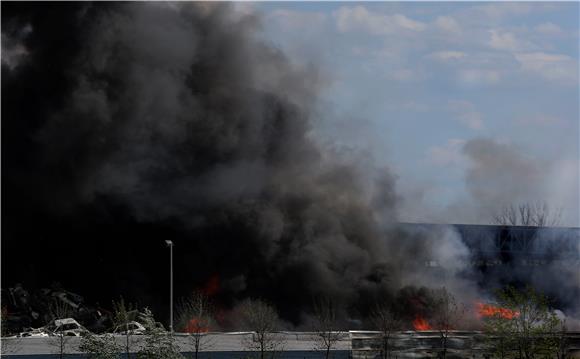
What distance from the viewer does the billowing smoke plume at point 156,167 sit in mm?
68750

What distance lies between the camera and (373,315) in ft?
220

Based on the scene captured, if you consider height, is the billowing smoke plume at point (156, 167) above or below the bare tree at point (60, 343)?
above

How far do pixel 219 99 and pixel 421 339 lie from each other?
24360mm

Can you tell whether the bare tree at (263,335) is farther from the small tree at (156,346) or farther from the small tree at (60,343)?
the small tree at (156,346)

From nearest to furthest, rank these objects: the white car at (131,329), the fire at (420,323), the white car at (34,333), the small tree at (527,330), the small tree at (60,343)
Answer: the small tree at (527,330)
the small tree at (60,343)
the white car at (131,329)
the white car at (34,333)
the fire at (420,323)

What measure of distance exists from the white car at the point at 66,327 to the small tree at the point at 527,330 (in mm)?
23675

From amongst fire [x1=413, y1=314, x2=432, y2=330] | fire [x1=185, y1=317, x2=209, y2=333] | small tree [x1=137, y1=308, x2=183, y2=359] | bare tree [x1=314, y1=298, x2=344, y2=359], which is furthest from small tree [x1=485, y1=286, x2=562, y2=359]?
small tree [x1=137, y1=308, x2=183, y2=359]

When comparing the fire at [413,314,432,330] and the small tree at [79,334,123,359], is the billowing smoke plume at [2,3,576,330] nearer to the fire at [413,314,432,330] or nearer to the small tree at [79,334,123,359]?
the fire at [413,314,432,330]

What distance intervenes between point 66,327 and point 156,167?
12.8m

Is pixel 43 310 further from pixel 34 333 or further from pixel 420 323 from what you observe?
pixel 420 323

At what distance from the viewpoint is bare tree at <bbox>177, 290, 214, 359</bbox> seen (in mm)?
53406

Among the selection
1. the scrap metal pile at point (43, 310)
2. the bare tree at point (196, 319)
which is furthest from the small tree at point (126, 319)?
the bare tree at point (196, 319)

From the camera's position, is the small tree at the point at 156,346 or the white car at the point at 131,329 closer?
the small tree at the point at 156,346

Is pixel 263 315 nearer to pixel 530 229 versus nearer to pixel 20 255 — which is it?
pixel 20 255
